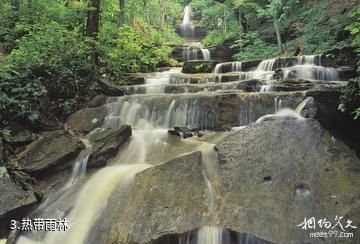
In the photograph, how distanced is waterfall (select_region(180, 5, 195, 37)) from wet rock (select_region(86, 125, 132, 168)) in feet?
88.9

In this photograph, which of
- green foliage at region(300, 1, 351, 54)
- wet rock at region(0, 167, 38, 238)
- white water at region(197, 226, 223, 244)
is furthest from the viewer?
green foliage at region(300, 1, 351, 54)

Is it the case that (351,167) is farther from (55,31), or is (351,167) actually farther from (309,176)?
(55,31)

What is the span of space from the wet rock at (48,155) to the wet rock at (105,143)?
33 cm

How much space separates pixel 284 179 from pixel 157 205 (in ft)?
6.03

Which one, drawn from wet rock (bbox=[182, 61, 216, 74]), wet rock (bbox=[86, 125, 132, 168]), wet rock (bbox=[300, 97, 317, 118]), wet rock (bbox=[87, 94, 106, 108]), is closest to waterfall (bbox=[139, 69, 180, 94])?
wet rock (bbox=[182, 61, 216, 74])

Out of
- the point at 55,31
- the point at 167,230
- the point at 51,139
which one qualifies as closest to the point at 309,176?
the point at 167,230

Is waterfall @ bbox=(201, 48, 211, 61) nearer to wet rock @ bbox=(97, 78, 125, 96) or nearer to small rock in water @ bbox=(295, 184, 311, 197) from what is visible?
wet rock @ bbox=(97, 78, 125, 96)

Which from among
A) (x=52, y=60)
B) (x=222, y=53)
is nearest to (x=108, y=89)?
(x=52, y=60)

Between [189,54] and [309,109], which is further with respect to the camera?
[189,54]

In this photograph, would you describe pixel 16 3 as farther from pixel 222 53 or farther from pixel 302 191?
pixel 302 191

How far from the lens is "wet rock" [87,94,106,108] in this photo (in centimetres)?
843

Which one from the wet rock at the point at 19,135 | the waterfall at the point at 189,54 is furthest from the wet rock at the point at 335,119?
the waterfall at the point at 189,54

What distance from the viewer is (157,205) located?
15.5 ft

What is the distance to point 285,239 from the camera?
13.3 feet
